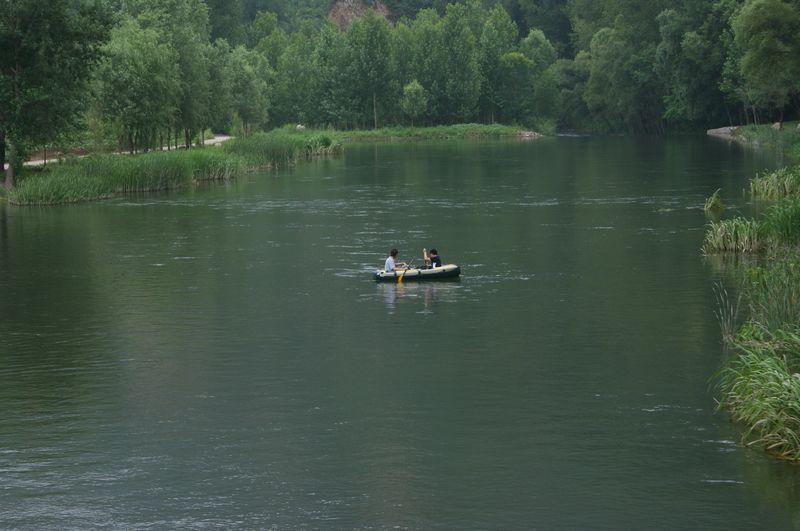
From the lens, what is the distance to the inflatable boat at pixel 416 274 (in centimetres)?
4484

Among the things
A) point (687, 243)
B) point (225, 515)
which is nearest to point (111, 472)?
point (225, 515)

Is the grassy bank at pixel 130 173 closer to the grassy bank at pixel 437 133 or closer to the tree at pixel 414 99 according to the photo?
the grassy bank at pixel 437 133

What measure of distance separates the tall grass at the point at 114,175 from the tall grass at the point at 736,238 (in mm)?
43997

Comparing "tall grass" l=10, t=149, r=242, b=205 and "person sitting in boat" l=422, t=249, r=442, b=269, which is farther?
"tall grass" l=10, t=149, r=242, b=205

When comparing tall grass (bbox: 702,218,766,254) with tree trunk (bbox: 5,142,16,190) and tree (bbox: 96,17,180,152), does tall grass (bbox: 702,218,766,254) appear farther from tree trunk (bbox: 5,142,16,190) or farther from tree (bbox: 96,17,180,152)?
tree (bbox: 96,17,180,152)

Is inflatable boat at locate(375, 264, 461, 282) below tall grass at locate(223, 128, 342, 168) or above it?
below

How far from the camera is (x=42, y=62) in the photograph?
73.4m

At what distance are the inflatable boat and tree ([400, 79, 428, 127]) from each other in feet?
500

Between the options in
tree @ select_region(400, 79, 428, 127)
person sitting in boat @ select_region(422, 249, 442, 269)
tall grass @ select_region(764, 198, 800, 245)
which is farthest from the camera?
tree @ select_region(400, 79, 428, 127)

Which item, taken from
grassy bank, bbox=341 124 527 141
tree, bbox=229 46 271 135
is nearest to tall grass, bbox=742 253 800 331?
tree, bbox=229 46 271 135

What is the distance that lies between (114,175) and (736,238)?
158 feet

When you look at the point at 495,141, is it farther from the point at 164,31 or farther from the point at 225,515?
the point at 225,515

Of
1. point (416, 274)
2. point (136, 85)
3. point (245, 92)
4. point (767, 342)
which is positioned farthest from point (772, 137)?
point (767, 342)

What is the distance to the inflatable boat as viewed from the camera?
147ft
